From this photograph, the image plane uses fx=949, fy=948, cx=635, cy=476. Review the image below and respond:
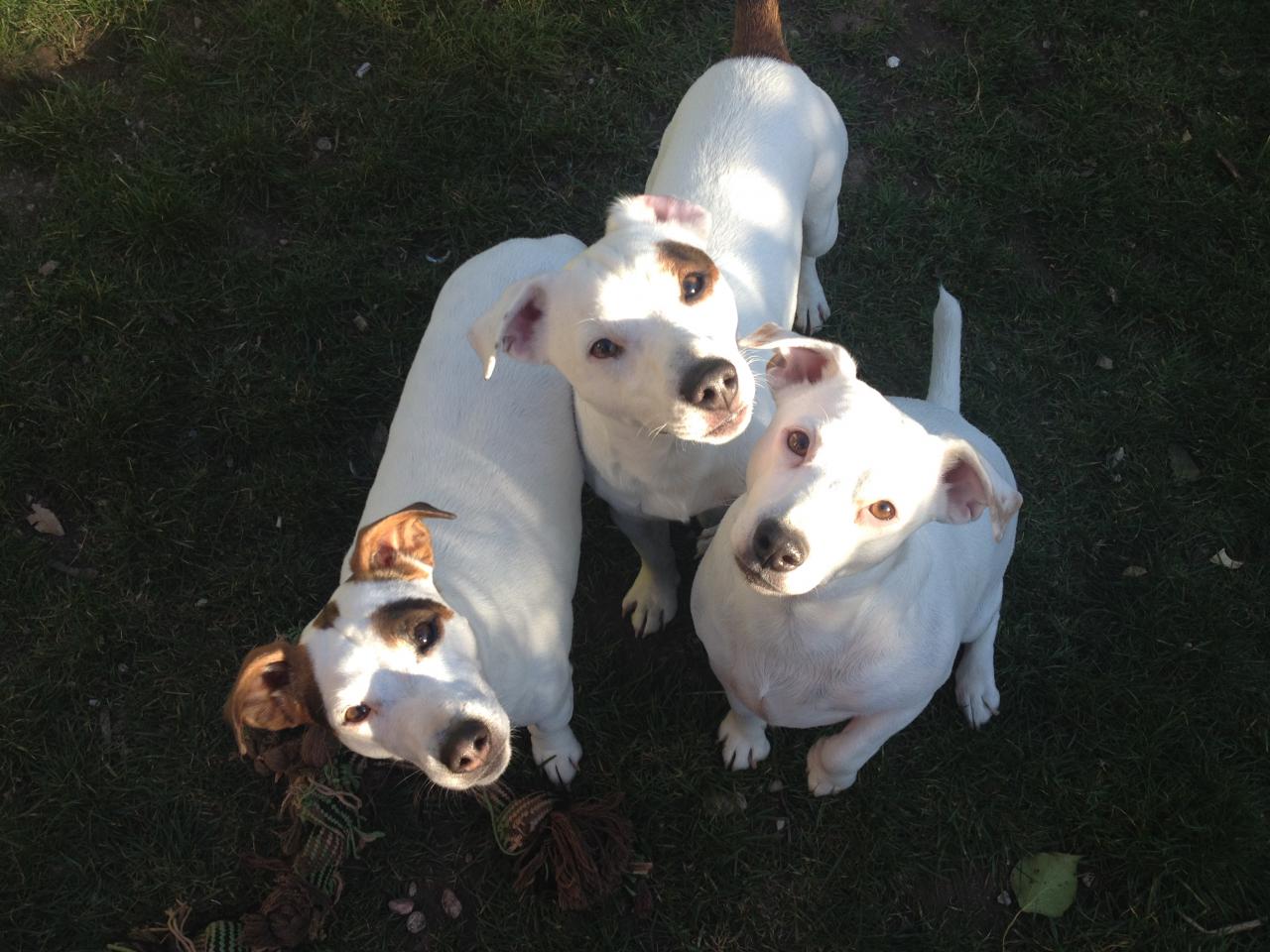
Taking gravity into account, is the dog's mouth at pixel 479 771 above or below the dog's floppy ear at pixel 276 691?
below

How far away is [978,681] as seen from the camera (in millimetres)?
4359

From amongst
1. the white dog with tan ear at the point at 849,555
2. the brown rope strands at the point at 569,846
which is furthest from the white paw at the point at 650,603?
the brown rope strands at the point at 569,846

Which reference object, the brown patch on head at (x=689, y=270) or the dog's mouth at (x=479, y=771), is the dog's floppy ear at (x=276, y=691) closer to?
the dog's mouth at (x=479, y=771)

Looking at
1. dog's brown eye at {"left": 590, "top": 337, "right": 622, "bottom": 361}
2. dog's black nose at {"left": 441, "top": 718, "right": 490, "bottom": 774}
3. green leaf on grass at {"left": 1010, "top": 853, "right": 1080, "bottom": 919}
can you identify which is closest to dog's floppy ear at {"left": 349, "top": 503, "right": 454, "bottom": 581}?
dog's black nose at {"left": 441, "top": 718, "right": 490, "bottom": 774}

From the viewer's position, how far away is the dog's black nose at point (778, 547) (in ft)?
8.48

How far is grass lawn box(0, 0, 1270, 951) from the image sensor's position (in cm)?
427

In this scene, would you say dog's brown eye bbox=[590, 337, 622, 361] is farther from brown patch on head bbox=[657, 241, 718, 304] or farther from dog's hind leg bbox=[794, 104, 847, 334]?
dog's hind leg bbox=[794, 104, 847, 334]

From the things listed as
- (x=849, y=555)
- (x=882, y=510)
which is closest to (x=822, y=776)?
(x=849, y=555)

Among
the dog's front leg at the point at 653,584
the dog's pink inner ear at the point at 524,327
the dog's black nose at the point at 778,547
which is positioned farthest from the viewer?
the dog's front leg at the point at 653,584

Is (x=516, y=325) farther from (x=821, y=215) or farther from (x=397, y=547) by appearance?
(x=821, y=215)

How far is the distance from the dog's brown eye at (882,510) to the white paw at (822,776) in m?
1.40

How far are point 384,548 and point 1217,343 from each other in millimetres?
4707

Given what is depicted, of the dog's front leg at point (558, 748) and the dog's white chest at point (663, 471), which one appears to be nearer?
the dog's white chest at point (663, 471)

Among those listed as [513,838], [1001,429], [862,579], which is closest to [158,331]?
[513,838]
